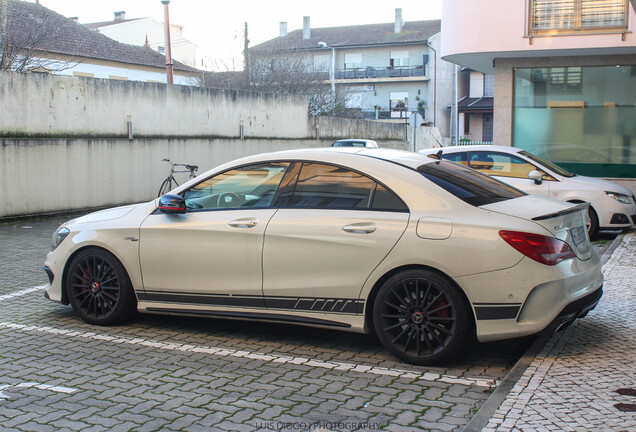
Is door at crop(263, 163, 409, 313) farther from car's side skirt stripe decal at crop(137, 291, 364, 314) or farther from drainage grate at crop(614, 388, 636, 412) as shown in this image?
drainage grate at crop(614, 388, 636, 412)

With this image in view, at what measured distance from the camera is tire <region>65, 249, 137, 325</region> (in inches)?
238

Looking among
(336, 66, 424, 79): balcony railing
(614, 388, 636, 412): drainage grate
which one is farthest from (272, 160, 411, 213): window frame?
(336, 66, 424, 79): balcony railing

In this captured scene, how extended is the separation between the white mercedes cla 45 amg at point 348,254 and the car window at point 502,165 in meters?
5.77

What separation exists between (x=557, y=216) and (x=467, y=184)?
77cm

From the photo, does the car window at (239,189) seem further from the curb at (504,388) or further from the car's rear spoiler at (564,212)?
the curb at (504,388)

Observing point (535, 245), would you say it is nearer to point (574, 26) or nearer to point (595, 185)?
point (595, 185)

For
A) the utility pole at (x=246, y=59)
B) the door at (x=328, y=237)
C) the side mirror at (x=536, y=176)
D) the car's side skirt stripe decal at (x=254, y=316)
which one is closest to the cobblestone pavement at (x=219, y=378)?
the car's side skirt stripe decal at (x=254, y=316)

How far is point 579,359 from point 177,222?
3.35 meters

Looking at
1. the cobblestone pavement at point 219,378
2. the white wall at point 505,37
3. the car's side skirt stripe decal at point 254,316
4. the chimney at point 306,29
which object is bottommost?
the cobblestone pavement at point 219,378

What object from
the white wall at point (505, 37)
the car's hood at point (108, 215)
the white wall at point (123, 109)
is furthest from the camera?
the white wall at point (505, 37)

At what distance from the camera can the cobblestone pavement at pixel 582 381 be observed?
12.8ft

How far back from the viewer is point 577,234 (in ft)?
17.1

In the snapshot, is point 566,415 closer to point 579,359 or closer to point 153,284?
point 579,359

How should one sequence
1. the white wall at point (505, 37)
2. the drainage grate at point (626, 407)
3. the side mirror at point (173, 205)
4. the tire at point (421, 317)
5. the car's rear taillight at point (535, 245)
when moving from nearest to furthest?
the drainage grate at point (626, 407) → the car's rear taillight at point (535, 245) → the tire at point (421, 317) → the side mirror at point (173, 205) → the white wall at point (505, 37)
